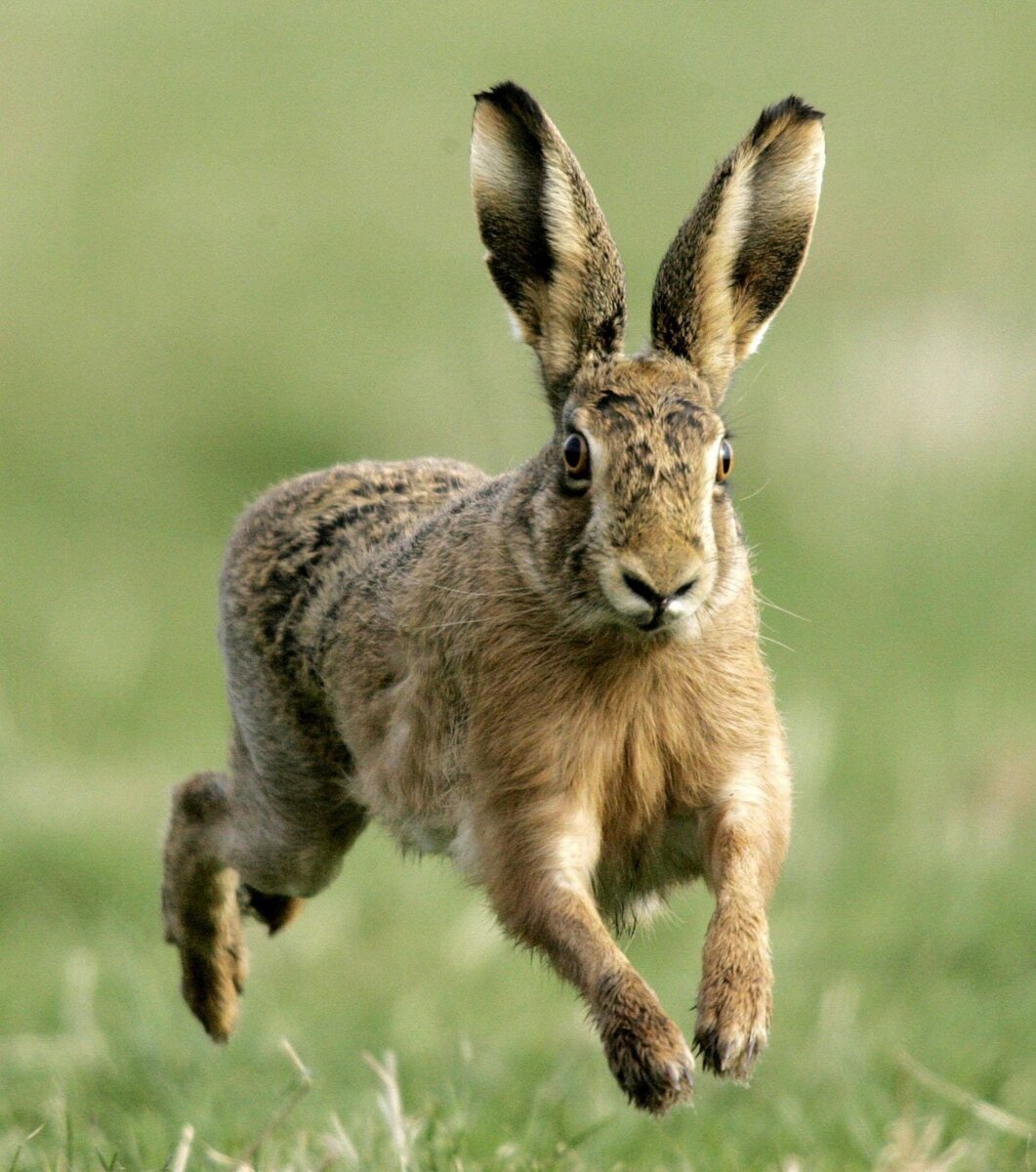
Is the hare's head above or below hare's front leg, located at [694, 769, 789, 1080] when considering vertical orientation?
above

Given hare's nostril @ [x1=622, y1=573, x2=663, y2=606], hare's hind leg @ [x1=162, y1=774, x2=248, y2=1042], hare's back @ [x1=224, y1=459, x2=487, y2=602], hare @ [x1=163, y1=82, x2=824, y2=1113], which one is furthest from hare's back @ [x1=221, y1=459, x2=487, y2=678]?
hare's nostril @ [x1=622, y1=573, x2=663, y2=606]

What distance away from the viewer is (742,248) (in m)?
5.60

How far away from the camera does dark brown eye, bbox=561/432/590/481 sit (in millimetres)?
5145

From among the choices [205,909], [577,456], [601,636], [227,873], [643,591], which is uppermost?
[577,456]

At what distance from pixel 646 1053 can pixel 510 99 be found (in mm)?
2159

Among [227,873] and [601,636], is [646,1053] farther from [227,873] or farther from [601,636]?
[227,873]

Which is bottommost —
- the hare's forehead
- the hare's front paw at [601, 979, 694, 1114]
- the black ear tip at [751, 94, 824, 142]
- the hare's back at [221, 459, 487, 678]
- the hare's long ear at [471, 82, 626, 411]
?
Answer: the hare's front paw at [601, 979, 694, 1114]

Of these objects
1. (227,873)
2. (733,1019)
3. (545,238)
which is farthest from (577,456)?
(227,873)

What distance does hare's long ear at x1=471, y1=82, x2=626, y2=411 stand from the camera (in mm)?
5453

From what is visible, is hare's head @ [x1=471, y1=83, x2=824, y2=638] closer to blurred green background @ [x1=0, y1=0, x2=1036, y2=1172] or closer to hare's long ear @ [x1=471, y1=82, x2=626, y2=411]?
hare's long ear @ [x1=471, y1=82, x2=626, y2=411]

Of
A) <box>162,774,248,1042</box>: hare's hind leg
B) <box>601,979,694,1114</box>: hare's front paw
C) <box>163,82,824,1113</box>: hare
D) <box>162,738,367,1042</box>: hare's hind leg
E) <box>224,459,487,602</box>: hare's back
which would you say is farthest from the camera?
<box>162,774,248,1042</box>: hare's hind leg

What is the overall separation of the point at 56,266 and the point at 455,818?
47.3 feet

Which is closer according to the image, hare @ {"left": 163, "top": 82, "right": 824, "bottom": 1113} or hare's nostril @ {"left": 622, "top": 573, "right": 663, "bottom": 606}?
hare's nostril @ {"left": 622, "top": 573, "right": 663, "bottom": 606}

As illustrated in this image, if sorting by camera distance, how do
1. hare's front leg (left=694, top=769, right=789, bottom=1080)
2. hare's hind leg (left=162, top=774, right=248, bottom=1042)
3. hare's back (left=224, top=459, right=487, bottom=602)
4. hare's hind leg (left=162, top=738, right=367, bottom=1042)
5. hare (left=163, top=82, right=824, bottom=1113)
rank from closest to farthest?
1. hare's front leg (left=694, top=769, right=789, bottom=1080)
2. hare (left=163, top=82, right=824, bottom=1113)
3. hare's back (left=224, top=459, right=487, bottom=602)
4. hare's hind leg (left=162, top=738, right=367, bottom=1042)
5. hare's hind leg (left=162, top=774, right=248, bottom=1042)
